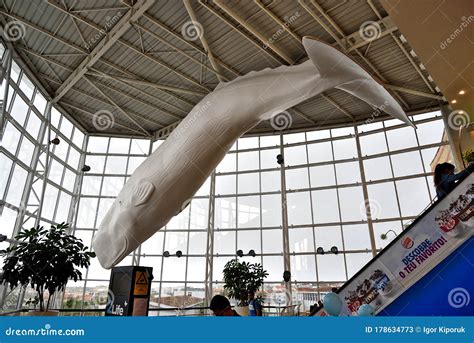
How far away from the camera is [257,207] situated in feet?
60.1

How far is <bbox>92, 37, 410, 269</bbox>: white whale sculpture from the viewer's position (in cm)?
399

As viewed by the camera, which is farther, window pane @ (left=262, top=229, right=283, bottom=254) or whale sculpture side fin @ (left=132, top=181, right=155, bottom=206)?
window pane @ (left=262, top=229, right=283, bottom=254)

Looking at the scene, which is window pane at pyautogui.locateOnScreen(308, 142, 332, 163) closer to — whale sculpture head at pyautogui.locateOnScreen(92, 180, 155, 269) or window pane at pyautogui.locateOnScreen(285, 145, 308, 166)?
window pane at pyautogui.locateOnScreen(285, 145, 308, 166)

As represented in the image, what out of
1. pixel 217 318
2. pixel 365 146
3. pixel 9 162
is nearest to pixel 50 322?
pixel 217 318

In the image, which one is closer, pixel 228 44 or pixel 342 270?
pixel 228 44

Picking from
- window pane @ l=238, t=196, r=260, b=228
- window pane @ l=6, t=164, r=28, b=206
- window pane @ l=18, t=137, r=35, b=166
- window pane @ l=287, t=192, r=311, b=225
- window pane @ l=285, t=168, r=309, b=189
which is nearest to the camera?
window pane @ l=6, t=164, r=28, b=206

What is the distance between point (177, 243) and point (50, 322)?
57.4ft

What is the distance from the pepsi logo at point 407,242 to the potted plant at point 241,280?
1137 centimetres

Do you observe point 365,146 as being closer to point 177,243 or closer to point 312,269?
point 312,269

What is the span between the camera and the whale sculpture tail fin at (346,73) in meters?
3.54

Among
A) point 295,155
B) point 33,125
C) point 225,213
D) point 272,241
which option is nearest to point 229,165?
point 225,213

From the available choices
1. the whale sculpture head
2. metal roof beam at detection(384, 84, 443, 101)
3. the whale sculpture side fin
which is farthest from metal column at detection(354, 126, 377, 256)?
the whale sculpture side fin

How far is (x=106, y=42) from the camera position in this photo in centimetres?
1246

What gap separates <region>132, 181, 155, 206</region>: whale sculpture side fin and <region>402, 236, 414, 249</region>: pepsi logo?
344cm
